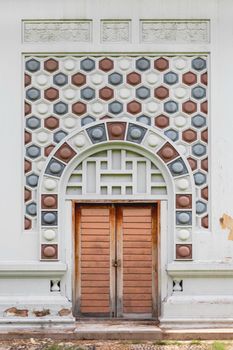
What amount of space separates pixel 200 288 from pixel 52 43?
322 centimetres

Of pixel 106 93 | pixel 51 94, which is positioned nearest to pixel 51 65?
pixel 51 94

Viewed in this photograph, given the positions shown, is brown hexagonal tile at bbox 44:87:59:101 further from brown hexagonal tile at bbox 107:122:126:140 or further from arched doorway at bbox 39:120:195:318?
brown hexagonal tile at bbox 107:122:126:140

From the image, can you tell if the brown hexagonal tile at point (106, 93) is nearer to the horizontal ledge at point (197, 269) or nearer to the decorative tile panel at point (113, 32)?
the decorative tile panel at point (113, 32)

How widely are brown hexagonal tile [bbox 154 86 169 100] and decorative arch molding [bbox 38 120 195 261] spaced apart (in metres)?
0.38

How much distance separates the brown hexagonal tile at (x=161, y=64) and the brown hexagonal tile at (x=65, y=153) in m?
1.35

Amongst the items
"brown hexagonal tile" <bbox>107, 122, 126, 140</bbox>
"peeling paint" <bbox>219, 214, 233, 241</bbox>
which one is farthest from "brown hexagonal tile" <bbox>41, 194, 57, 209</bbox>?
"peeling paint" <bbox>219, 214, 233, 241</bbox>

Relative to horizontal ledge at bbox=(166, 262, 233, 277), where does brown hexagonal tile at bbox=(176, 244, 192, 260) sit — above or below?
above

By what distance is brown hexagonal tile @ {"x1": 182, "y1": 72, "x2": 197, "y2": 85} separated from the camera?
269 inches

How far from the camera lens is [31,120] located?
6.83 meters

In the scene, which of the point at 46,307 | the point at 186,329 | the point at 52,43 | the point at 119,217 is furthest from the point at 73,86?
the point at 186,329

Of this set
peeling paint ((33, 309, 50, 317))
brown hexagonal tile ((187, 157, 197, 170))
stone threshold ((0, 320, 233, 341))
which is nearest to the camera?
stone threshold ((0, 320, 233, 341))

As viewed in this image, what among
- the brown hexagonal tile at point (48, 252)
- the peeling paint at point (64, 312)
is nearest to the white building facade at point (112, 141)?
the brown hexagonal tile at point (48, 252)

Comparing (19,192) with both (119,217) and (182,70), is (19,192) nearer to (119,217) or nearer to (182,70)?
(119,217)

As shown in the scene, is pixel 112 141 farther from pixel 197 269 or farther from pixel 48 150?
pixel 197 269
